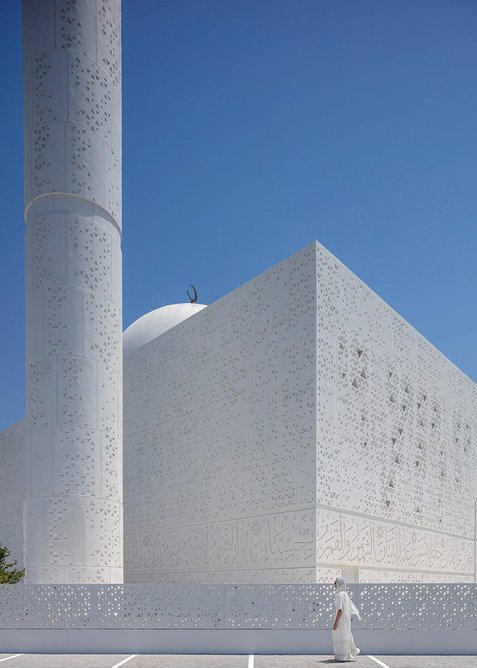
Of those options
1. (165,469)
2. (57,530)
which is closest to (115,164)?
(57,530)

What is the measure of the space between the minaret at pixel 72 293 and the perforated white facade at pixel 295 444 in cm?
459

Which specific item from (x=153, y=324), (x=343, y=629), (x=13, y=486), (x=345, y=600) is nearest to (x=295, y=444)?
(x=345, y=600)

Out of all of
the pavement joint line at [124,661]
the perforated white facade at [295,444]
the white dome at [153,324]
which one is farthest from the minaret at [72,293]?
the white dome at [153,324]

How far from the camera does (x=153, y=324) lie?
2372cm

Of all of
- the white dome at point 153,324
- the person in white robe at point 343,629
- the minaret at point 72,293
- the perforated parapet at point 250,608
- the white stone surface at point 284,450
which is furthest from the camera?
the white dome at point 153,324

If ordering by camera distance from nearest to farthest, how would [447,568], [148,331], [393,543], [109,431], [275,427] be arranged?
[109,431]
[275,427]
[393,543]
[447,568]
[148,331]

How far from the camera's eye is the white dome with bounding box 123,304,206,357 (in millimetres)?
23344

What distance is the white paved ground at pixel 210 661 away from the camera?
6816 millimetres

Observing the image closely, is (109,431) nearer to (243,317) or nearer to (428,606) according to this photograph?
(428,606)

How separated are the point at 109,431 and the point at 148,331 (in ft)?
46.3

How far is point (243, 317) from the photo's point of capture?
610 inches

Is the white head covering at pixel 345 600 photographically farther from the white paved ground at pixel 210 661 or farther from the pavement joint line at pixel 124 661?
the pavement joint line at pixel 124 661

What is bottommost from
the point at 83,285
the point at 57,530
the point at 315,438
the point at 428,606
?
the point at 428,606

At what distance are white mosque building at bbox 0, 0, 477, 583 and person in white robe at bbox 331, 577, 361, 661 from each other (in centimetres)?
349
